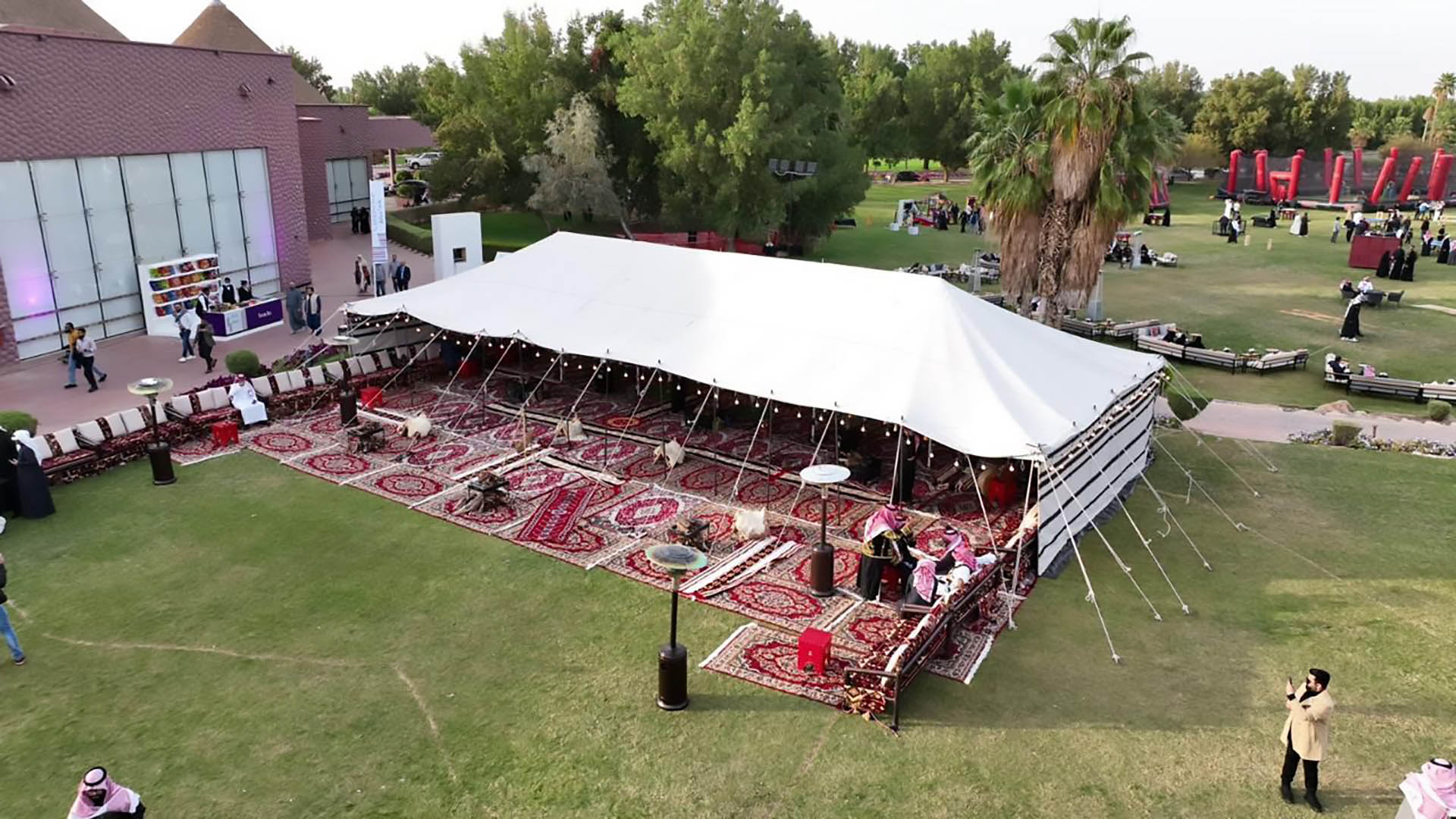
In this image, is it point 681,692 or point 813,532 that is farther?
point 813,532

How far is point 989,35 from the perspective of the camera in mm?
70688

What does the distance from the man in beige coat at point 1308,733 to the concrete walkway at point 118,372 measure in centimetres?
1956

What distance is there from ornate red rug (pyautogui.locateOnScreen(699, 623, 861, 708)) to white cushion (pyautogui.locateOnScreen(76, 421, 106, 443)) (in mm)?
11571

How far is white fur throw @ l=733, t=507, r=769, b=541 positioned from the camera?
13570 millimetres

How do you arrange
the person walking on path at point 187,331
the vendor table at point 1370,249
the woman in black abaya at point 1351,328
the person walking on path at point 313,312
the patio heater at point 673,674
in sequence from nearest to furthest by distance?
the patio heater at point 673,674 → the person walking on path at point 187,331 → the person walking on path at point 313,312 → the woman in black abaya at point 1351,328 → the vendor table at point 1370,249

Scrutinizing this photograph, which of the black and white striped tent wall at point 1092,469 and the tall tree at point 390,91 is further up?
the tall tree at point 390,91

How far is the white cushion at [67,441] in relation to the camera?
15289mm

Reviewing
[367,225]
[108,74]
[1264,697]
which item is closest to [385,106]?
[367,225]

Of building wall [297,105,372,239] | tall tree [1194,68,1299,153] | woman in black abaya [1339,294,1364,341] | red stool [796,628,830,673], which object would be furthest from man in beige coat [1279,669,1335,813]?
tall tree [1194,68,1299,153]

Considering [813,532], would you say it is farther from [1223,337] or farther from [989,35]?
[989,35]

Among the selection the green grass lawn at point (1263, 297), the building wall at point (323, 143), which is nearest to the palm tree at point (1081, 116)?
the green grass lawn at point (1263, 297)

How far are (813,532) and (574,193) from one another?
26.5 metres

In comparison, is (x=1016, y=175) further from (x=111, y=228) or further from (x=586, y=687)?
(x=111, y=228)

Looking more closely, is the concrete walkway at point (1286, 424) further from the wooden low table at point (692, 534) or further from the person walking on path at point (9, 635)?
the person walking on path at point (9, 635)
